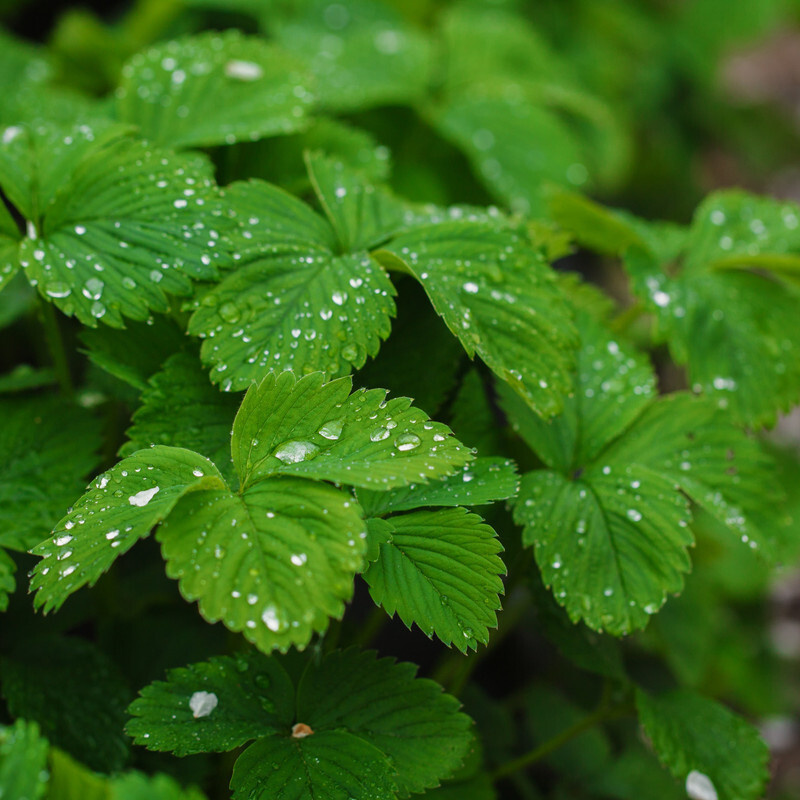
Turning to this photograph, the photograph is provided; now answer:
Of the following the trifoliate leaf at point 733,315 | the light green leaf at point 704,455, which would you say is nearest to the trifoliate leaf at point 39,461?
the light green leaf at point 704,455

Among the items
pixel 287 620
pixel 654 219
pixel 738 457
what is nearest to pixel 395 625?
pixel 738 457

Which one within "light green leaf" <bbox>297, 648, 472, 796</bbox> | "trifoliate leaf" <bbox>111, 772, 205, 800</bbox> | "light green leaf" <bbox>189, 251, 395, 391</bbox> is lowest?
"light green leaf" <bbox>297, 648, 472, 796</bbox>

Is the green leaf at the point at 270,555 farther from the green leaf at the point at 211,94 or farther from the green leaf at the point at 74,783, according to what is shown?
the green leaf at the point at 211,94

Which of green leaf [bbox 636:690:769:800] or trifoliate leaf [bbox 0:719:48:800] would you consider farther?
green leaf [bbox 636:690:769:800]

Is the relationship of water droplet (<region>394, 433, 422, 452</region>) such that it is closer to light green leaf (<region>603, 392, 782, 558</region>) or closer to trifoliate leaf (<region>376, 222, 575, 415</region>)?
trifoliate leaf (<region>376, 222, 575, 415</region>)

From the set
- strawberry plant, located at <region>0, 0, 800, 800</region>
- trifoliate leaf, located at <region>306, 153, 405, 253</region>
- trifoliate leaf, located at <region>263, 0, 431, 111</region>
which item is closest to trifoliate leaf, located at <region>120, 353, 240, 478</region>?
strawberry plant, located at <region>0, 0, 800, 800</region>
